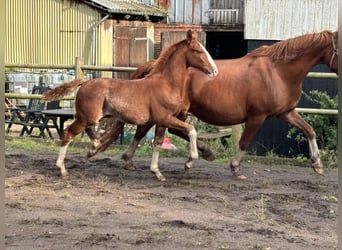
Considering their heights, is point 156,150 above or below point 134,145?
above

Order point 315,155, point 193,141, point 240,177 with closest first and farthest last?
point 193,141, point 240,177, point 315,155

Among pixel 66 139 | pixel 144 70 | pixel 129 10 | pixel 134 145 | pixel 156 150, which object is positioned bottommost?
pixel 134 145

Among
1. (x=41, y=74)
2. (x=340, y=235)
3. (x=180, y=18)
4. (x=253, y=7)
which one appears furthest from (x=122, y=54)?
(x=340, y=235)

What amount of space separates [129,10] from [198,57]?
55.6ft

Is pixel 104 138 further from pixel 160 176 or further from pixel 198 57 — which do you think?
pixel 198 57

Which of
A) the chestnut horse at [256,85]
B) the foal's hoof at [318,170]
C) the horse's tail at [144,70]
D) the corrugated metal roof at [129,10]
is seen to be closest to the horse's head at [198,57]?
the chestnut horse at [256,85]

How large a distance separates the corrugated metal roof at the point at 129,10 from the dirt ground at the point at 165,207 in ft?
49.2

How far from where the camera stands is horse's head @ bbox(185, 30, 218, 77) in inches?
260

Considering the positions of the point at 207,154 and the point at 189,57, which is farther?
the point at 207,154

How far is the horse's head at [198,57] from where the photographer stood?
21.7ft

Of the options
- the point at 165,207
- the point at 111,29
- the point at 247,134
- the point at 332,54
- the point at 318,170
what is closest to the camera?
the point at 165,207

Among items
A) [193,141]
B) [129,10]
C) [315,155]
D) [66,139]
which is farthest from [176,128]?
[129,10]

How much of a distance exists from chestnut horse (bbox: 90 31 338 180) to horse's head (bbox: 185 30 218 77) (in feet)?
1.22

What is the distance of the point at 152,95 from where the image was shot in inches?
265
